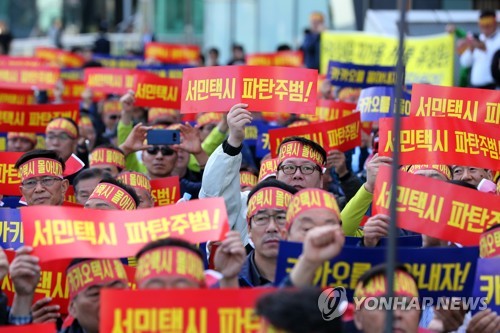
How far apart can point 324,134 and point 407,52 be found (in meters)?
5.52

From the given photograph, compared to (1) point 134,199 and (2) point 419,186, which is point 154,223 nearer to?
(2) point 419,186

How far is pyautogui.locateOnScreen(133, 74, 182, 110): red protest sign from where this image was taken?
12.5m

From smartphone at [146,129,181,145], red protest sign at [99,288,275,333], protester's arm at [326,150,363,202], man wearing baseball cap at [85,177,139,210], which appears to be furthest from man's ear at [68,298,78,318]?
protester's arm at [326,150,363,202]

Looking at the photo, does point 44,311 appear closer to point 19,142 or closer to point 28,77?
point 19,142

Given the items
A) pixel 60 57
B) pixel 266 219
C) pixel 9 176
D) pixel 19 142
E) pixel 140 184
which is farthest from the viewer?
pixel 60 57

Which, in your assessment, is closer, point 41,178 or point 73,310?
point 73,310

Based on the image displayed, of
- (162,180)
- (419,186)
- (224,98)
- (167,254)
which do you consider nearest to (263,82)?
(224,98)

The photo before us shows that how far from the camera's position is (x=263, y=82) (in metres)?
9.23

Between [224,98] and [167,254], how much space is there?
10.5 ft

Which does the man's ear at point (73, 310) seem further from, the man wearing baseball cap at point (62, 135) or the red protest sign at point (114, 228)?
the man wearing baseball cap at point (62, 135)

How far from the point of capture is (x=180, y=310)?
580 cm

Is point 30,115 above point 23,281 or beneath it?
beneath

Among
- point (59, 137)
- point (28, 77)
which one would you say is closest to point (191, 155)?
point (59, 137)

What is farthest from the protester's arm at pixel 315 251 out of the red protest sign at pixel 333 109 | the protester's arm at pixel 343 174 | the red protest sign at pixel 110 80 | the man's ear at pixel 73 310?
the red protest sign at pixel 110 80
